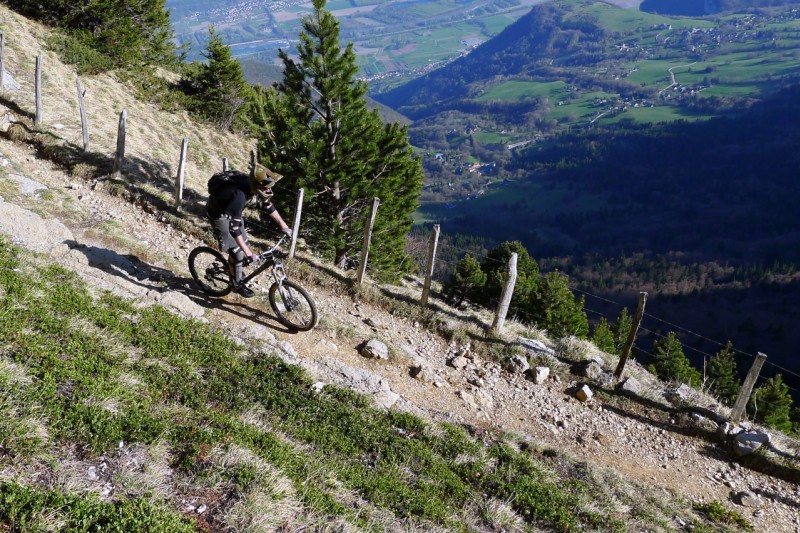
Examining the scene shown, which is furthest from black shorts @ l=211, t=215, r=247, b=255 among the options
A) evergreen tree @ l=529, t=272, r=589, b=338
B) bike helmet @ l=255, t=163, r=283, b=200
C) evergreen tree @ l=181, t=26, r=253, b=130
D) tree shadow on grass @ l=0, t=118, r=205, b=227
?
evergreen tree @ l=181, t=26, r=253, b=130

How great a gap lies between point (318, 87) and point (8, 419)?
15790mm

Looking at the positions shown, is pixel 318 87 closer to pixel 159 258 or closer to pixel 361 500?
pixel 159 258

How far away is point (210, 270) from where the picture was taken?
9.07 m

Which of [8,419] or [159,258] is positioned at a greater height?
[8,419]

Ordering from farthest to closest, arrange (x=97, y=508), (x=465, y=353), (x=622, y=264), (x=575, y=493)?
Answer: (x=622, y=264) < (x=465, y=353) < (x=575, y=493) < (x=97, y=508)

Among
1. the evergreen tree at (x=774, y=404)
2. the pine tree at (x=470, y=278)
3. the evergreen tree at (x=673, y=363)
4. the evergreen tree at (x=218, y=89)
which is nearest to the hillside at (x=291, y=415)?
the pine tree at (x=470, y=278)

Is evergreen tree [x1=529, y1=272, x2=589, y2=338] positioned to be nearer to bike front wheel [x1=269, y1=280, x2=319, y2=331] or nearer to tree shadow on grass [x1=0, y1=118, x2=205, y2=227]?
tree shadow on grass [x1=0, y1=118, x2=205, y2=227]

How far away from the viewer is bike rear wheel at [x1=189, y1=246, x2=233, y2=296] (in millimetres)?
9000

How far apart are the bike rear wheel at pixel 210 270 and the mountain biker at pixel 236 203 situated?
87 centimetres

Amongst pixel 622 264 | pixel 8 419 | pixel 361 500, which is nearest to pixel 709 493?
pixel 361 500

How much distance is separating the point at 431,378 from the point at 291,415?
3623 millimetres

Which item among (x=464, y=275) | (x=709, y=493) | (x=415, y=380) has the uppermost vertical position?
(x=415, y=380)

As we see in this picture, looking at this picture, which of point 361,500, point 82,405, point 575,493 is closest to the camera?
point 82,405

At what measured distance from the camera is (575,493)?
6492 millimetres
